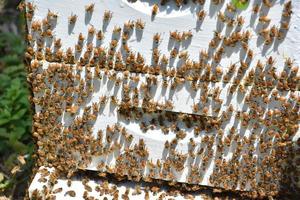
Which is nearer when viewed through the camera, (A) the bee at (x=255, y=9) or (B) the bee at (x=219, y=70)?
(A) the bee at (x=255, y=9)

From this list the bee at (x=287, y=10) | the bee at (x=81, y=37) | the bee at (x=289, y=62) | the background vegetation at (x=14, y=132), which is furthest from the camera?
the background vegetation at (x=14, y=132)

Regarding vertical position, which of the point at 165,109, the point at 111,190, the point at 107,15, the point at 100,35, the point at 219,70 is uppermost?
the point at 107,15

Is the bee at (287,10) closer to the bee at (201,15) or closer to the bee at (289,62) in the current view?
the bee at (289,62)

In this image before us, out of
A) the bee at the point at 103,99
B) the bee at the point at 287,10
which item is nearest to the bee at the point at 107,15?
the bee at the point at 103,99

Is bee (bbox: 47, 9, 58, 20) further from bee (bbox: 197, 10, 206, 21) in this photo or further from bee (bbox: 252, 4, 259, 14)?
bee (bbox: 252, 4, 259, 14)

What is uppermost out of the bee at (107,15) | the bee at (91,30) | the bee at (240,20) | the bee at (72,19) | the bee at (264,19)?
the bee at (264,19)

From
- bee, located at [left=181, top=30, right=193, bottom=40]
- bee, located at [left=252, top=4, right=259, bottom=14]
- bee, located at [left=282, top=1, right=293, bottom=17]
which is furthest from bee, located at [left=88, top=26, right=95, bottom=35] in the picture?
bee, located at [left=282, top=1, right=293, bottom=17]

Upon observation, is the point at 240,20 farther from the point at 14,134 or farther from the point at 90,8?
the point at 14,134

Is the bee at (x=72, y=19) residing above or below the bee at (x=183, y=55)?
above

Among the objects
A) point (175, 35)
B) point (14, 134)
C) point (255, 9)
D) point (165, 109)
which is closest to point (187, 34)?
point (175, 35)
